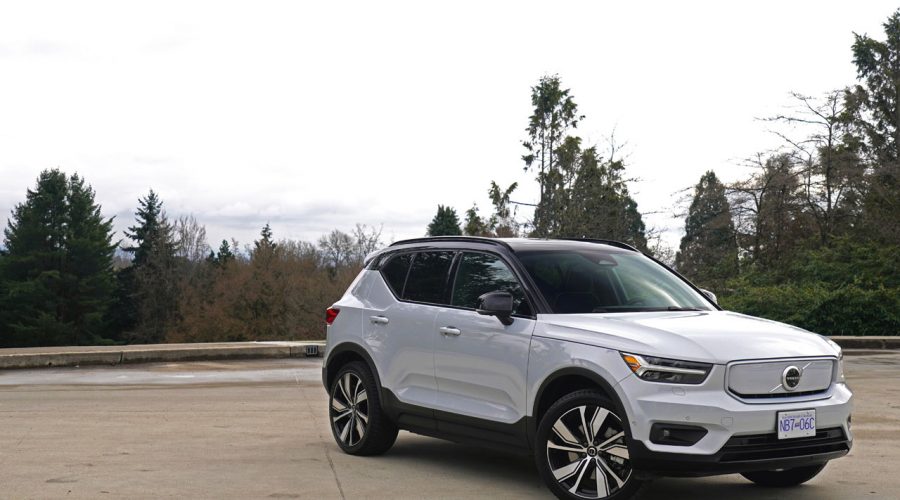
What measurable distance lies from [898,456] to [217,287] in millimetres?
73723

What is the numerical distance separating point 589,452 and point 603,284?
4.92 ft

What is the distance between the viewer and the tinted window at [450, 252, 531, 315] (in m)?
7.47

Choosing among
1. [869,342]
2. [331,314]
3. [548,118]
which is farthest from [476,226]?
[331,314]

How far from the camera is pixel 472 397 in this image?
293 inches

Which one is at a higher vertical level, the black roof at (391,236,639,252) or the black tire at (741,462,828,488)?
the black roof at (391,236,639,252)

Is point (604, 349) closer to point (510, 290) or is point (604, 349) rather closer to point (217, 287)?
point (510, 290)

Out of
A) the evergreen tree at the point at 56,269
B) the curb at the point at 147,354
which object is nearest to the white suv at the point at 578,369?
the curb at the point at 147,354

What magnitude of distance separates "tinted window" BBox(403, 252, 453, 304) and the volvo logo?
8.88 feet

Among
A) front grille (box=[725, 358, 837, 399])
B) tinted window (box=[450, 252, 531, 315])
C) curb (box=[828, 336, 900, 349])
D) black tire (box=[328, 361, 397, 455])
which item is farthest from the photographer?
curb (box=[828, 336, 900, 349])

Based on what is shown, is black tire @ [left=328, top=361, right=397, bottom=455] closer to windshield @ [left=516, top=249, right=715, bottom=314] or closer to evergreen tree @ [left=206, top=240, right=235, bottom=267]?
windshield @ [left=516, top=249, right=715, bottom=314]

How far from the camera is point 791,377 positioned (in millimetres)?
6254

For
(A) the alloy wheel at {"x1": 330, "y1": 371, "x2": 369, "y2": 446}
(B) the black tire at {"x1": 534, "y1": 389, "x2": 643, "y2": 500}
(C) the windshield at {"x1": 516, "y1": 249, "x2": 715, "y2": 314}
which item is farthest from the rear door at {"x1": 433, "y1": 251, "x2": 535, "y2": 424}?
(A) the alloy wheel at {"x1": 330, "y1": 371, "x2": 369, "y2": 446}

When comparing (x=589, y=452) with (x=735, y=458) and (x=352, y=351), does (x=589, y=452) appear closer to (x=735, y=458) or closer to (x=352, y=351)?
Result: (x=735, y=458)

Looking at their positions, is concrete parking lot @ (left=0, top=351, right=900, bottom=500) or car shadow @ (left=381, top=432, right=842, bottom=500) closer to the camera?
car shadow @ (left=381, top=432, right=842, bottom=500)
